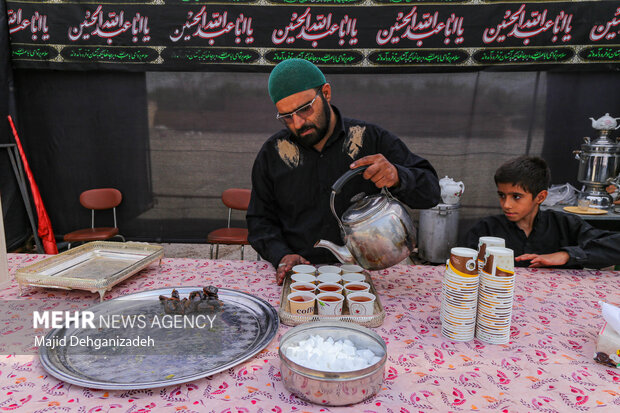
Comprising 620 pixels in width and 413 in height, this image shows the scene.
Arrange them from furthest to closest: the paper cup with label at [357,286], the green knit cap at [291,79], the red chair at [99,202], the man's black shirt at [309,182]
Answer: the red chair at [99,202], the man's black shirt at [309,182], the green knit cap at [291,79], the paper cup with label at [357,286]

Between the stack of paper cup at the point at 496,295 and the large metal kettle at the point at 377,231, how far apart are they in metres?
0.25

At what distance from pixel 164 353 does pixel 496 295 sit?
0.86m

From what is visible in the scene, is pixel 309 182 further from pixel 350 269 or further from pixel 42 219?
pixel 42 219

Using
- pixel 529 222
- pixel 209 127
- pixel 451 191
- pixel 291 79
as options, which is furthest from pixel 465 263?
pixel 209 127

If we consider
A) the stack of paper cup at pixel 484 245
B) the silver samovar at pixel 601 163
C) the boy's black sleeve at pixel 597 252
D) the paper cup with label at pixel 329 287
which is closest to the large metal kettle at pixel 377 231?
the paper cup with label at pixel 329 287

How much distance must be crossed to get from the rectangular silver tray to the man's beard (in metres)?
0.76

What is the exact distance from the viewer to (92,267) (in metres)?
1.52

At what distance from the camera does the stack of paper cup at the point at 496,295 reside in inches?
38.7

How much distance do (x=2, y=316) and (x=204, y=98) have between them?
3291 millimetres

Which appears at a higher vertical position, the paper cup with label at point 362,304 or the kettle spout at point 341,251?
the kettle spout at point 341,251

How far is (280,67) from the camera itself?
58.4 inches

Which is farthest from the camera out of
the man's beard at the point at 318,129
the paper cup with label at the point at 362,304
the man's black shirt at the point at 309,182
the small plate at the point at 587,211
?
the small plate at the point at 587,211

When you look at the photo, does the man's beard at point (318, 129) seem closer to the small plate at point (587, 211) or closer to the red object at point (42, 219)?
the small plate at point (587, 211)

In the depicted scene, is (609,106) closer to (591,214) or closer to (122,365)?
(591,214)
